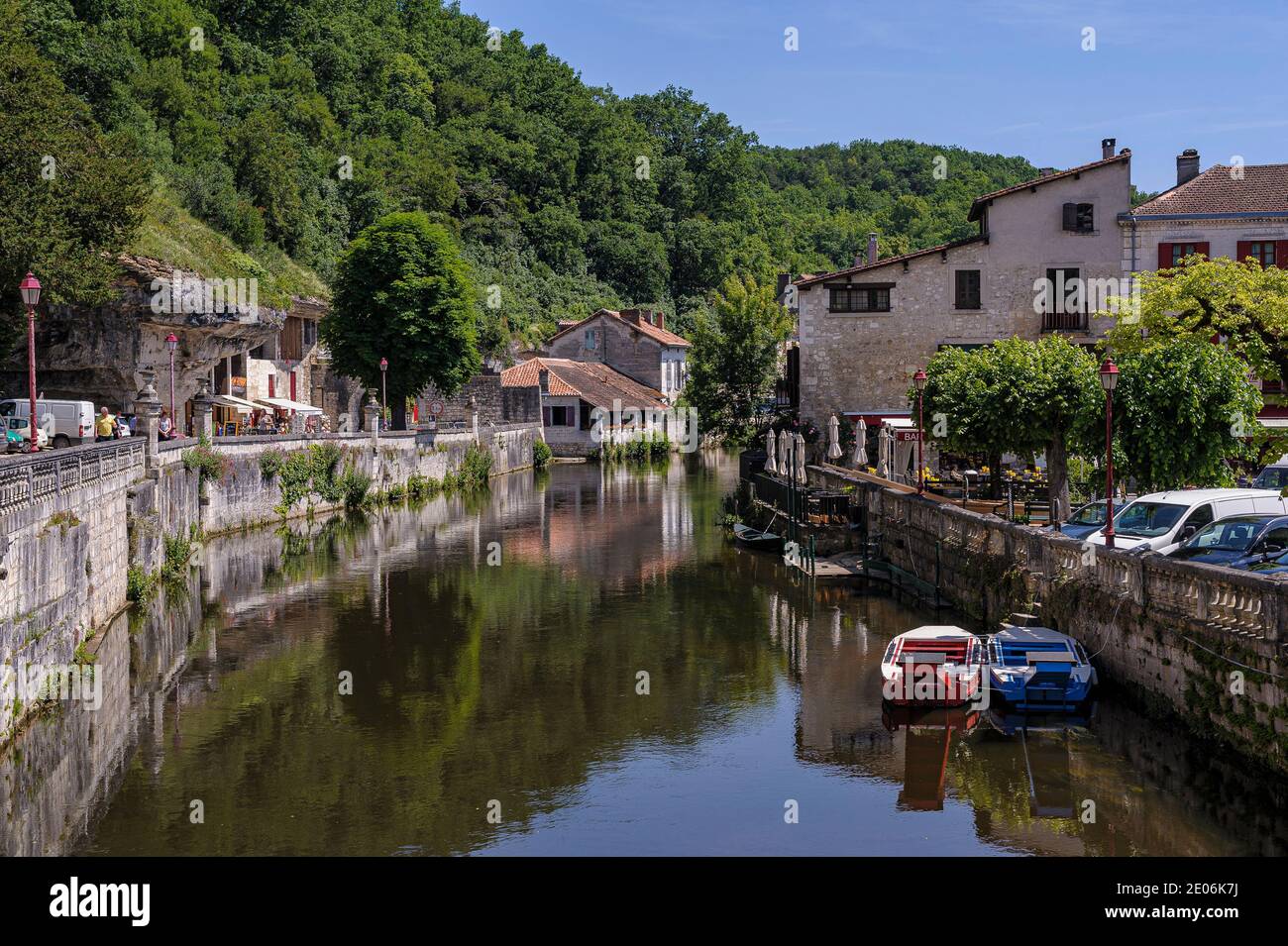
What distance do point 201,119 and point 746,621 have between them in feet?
187

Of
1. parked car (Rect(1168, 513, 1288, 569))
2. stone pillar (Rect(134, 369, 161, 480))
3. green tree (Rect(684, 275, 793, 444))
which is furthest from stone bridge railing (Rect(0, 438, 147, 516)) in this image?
green tree (Rect(684, 275, 793, 444))

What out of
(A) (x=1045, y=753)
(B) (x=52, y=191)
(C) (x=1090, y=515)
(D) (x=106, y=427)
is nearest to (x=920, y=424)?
(C) (x=1090, y=515)

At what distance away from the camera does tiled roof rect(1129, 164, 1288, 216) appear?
4284cm

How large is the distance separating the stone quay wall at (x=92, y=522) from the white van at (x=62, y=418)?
3028 mm

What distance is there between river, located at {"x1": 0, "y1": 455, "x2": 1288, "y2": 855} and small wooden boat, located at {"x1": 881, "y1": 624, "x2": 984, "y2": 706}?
40 centimetres

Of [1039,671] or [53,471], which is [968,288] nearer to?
[1039,671]

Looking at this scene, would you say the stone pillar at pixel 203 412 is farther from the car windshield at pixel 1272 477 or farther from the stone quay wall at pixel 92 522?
the car windshield at pixel 1272 477

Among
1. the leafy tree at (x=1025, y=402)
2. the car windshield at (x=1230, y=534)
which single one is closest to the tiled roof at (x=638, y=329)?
the leafy tree at (x=1025, y=402)

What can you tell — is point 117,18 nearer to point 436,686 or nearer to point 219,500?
point 219,500

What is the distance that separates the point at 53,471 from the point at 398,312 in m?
39.9

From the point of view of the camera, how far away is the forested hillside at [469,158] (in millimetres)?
70562

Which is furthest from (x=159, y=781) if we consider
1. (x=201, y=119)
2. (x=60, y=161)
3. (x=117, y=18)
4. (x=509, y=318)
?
(x=509, y=318)

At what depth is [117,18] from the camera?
7544cm

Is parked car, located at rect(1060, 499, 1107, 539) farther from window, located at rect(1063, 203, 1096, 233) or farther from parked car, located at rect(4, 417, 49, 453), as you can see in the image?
parked car, located at rect(4, 417, 49, 453)
